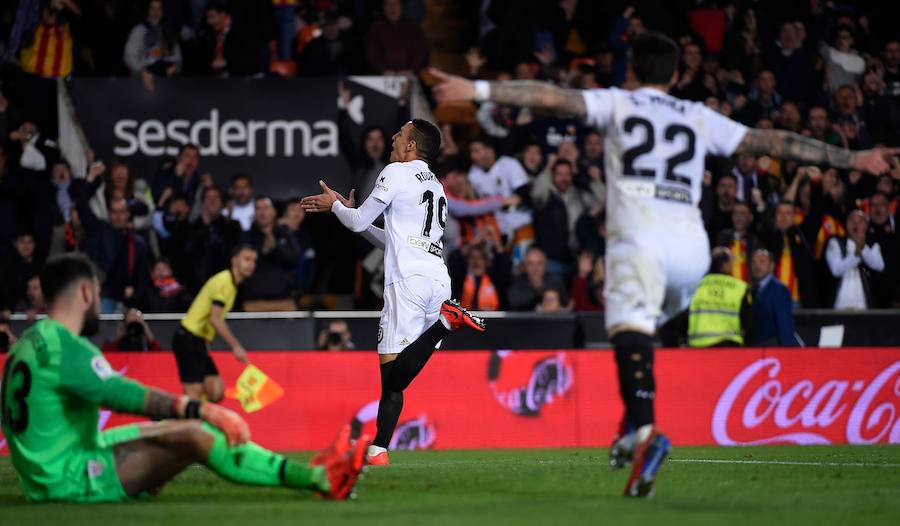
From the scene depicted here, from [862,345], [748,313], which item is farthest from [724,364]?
[862,345]

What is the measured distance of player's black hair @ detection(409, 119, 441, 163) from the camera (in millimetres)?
10969

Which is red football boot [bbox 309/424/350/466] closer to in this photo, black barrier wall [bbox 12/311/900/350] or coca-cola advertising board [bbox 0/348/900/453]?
coca-cola advertising board [bbox 0/348/900/453]

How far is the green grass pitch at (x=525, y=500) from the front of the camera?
707 centimetres

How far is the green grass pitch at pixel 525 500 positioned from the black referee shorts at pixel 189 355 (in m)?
4.99

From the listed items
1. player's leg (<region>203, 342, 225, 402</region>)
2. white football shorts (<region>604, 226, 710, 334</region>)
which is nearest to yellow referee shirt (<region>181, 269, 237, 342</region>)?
player's leg (<region>203, 342, 225, 402</region>)

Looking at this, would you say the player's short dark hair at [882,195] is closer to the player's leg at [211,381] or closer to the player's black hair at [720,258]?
the player's black hair at [720,258]

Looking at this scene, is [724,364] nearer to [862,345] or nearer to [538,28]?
[862,345]

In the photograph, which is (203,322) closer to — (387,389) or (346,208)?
(387,389)

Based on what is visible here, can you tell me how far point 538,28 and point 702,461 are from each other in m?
10.2

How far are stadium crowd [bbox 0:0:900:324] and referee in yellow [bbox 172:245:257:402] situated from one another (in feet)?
5.31

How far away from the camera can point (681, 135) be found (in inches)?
328

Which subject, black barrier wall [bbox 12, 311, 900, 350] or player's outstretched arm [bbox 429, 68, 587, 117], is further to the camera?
black barrier wall [bbox 12, 311, 900, 350]

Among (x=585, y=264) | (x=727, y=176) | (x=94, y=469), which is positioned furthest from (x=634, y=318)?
(x=727, y=176)

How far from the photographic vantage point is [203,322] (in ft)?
50.7
